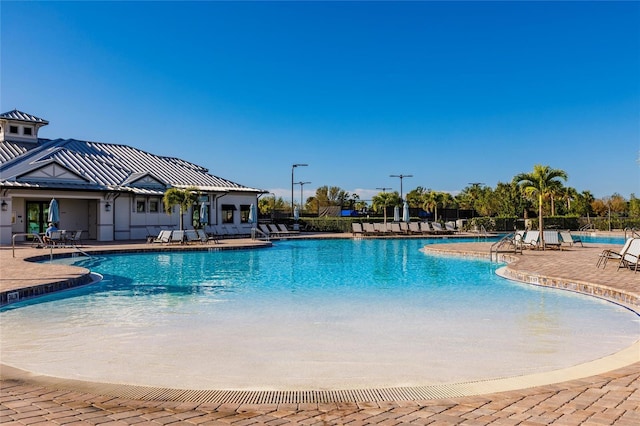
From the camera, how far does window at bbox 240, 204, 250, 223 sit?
32875 millimetres

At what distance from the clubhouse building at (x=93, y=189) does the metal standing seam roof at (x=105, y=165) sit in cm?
4

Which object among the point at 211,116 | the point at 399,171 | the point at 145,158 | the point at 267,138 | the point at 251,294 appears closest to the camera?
the point at 251,294

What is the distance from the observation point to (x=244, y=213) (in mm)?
33219

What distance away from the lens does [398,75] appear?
30.2 metres

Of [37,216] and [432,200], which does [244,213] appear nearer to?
[37,216]

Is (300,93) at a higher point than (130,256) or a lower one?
higher

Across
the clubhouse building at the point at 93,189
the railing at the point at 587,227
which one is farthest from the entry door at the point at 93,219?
the railing at the point at 587,227

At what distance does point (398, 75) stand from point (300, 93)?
609cm

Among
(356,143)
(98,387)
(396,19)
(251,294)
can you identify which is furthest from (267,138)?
(98,387)

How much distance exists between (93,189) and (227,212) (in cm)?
892

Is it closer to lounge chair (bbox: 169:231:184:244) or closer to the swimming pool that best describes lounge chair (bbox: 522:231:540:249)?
the swimming pool

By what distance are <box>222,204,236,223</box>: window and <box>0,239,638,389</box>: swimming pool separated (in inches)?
763

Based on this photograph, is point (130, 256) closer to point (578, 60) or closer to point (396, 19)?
point (396, 19)

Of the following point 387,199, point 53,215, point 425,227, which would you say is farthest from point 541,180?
point 53,215
